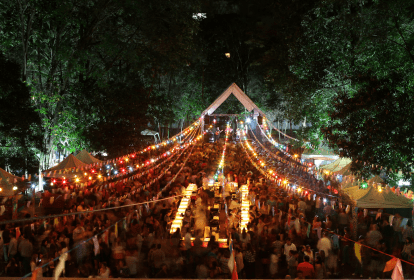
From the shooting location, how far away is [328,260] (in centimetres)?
704

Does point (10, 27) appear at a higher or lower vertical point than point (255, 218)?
higher

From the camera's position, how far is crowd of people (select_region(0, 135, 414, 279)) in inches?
260

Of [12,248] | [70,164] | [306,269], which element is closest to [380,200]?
[306,269]

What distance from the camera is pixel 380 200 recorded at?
8.63 m

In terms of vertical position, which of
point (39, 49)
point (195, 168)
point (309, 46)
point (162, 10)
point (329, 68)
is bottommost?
point (195, 168)

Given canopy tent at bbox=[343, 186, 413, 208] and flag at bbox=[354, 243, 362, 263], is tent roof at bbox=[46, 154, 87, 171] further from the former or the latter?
flag at bbox=[354, 243, 362, 263]

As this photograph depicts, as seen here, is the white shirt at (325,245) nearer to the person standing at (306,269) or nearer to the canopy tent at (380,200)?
the person standing at (306,269)

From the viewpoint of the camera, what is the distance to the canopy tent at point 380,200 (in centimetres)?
854

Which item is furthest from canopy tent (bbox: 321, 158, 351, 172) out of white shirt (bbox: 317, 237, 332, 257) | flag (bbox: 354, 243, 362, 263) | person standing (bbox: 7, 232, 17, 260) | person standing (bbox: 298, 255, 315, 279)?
person standing (bbox: 7, 232, 17, 260)

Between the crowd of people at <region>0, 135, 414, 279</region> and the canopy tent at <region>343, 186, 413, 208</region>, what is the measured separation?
56 cm

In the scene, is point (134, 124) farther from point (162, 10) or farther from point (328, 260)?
point (328, 260)

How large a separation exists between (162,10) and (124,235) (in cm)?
1206

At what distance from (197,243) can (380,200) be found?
464cm

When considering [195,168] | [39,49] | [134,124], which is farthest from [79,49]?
[195,168]
